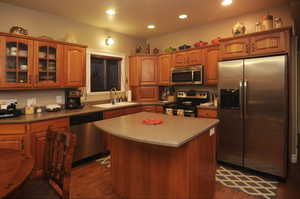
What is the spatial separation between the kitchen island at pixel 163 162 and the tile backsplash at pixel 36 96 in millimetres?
1840

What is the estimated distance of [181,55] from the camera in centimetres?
405

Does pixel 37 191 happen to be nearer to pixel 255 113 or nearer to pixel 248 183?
pixel 248 183

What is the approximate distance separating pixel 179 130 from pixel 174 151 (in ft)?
0.69

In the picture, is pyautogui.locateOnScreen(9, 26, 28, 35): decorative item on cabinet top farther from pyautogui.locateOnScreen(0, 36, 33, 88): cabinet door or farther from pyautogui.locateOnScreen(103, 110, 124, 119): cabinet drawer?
pyautogui.locateOnScreen(103, 110, 124, 119): cabinet drawer

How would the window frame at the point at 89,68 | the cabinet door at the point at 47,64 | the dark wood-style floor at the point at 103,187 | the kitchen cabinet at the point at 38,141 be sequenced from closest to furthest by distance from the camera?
the dark wood-style floor at the point at 103,187 < the kitchen cabinet at the point at 38,141 < the cabinet door at the point at 47,64 < the window frame at the point at 89,68

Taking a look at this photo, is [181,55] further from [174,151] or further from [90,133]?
[174,151]

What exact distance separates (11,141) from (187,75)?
3.30 meters

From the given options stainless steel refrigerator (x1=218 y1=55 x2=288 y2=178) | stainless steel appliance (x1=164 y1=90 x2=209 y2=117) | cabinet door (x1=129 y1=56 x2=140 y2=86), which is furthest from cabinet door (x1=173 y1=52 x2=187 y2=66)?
stainless steel refrigerator (x1=218 y1=55 x2=288 y2=178)

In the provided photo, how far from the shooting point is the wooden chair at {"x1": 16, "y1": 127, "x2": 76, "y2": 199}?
1.29 meters

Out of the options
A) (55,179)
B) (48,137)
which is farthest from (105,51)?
(55,179)

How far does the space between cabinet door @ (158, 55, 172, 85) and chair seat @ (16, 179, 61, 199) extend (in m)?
3.39

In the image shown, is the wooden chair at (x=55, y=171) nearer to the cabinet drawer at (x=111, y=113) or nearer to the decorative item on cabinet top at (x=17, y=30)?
the cabinet drawer at (x=111, y=113)

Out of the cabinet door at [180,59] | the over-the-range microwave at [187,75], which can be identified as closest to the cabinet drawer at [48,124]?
the over-the-range microwave at [187,75]

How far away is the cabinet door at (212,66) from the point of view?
3.52 metres
